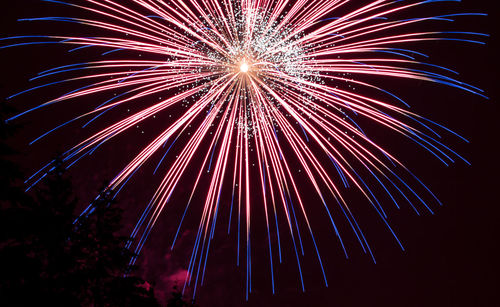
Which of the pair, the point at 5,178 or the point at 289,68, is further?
the point at 289,68

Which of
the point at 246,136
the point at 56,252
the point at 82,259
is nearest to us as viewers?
the point at 56,252

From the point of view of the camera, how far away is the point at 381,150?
55.4 ft

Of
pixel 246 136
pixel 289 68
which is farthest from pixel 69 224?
pixel 289 68

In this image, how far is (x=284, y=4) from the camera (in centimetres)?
1861

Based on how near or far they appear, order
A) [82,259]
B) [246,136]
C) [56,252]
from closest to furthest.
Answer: [56,252], [82,259], [246,136]

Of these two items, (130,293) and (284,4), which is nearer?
(130,293)

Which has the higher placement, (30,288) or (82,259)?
(82,259)

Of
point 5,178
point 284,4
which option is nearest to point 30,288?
point 5,178

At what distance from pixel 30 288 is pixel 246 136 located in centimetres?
1023

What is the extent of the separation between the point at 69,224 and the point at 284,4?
1244 centimetres

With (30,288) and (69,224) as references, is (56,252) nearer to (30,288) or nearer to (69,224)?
(69,224)

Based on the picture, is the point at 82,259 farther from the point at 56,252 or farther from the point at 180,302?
the point at 180,302

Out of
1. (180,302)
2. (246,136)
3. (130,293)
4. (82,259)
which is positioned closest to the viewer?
(82,259)

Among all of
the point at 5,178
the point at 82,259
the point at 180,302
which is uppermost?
the point at 180,302
